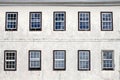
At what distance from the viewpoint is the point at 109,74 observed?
90.5 ft

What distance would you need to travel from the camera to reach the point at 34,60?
1093 inches

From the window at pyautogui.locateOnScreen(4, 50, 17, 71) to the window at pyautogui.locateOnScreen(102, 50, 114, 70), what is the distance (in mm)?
7476

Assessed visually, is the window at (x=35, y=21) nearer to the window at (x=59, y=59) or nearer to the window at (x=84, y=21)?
the window at (x=59, y=59)

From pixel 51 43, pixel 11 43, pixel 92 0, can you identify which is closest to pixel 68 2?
pixel 92 0

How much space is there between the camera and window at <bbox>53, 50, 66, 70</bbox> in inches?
1091

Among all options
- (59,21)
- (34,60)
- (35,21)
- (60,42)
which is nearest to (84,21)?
(59,21)

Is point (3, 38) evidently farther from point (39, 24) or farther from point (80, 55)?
point (80, 55)

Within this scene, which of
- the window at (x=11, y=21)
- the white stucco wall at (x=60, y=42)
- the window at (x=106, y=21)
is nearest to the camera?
the white stucco wall at (x=60, y=42)

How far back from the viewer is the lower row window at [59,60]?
2772 cm

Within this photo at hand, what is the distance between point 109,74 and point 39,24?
7307 millimetres

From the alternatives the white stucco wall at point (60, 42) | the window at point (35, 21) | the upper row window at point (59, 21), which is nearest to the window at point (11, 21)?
the upper row window at point (59, 21)

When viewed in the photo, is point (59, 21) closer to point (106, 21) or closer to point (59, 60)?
point (59, 60)

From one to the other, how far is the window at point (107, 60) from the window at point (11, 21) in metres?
7.93

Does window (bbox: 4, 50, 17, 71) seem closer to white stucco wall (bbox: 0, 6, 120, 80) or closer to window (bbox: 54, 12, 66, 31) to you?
white stucco wall (bbox: 0, 6, 120, 80)
